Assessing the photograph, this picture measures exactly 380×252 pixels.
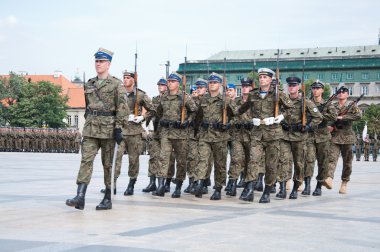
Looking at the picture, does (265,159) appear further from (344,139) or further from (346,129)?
(346,129)

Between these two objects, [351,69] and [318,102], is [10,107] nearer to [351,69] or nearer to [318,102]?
[351,69]

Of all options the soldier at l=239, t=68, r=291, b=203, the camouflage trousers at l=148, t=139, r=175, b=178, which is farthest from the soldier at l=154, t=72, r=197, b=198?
the soldier at l=239, t=68, r=291, b=203

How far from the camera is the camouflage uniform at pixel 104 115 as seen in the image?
11172 mm

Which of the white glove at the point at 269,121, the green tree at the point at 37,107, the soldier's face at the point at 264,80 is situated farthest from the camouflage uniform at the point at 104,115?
the green tree at the point at 37,107

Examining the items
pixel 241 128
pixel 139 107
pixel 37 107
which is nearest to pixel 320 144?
pixel 241 128

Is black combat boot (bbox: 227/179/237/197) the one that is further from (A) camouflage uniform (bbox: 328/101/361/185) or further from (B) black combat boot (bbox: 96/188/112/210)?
(B) black combat boot (bbox: 96/188/112/210)

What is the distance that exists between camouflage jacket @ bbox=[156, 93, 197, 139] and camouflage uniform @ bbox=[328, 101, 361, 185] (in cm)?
346

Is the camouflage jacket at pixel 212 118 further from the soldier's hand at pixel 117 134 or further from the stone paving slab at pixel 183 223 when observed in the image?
the soldier's hand at pixel 117 134

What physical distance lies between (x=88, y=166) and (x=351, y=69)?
11948cm

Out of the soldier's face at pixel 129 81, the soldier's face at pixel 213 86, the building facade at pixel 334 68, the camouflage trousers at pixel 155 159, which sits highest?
the building facade at pixel 334 68

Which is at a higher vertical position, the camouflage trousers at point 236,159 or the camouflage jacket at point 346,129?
the camouflage jacket at point 346,129

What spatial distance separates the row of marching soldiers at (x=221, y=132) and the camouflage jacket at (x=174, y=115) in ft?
0.06

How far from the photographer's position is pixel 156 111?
14.3 metres

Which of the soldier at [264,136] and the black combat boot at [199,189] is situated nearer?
the soldier at [264,136]
